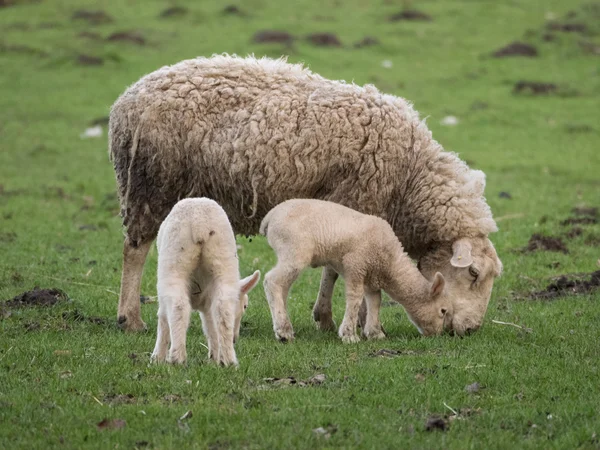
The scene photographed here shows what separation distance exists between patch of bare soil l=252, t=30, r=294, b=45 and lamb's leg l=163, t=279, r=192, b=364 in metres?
22.3

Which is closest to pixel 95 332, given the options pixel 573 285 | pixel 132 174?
pixel 132 174

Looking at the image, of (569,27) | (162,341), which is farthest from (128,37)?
(162,341)

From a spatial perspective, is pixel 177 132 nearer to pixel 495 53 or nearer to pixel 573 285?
pixel 573 285

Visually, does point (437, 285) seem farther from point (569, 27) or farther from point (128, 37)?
point (569, 27)

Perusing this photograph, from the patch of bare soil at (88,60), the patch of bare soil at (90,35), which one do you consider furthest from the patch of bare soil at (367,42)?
the patch of bare soil at (90,35)

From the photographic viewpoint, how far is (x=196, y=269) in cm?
743

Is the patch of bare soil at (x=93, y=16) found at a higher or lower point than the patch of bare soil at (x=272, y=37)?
lower

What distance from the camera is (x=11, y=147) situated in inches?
859

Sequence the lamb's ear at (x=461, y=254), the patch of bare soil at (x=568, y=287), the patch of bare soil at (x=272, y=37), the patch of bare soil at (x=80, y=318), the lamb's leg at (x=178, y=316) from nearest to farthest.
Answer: the lamb's leg at (x=178, y=316), the lamb's ear at (x=461, y=254), the patch of bare soil at (x=80, y=318), the patch of bare soil at (x=568, y=287), the patch of bare soil at (x=272, y=37)

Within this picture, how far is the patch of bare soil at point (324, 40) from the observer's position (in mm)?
29594

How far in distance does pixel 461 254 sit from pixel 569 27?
24245 millimetres

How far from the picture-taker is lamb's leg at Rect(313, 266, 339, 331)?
9.41 metres

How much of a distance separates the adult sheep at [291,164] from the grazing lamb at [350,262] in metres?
0.40

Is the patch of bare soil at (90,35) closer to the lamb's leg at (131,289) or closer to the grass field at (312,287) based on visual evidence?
the grass field at (312,287)
